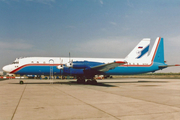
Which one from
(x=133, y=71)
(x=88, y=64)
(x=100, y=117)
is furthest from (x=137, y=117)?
(x=133, y=71)

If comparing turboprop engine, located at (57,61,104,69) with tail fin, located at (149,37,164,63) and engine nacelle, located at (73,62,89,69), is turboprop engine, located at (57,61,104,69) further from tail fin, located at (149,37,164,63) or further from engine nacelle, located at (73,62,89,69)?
tail fin, located at (149,37,164,63)

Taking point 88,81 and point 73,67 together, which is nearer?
point 73,67

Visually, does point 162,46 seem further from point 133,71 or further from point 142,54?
point 133,71

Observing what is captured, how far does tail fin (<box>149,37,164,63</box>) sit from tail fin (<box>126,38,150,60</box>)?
171 centimetres

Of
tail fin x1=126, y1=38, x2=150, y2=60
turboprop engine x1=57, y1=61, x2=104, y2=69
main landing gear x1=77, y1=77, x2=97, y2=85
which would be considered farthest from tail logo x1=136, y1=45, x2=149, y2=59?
turboprop engine x1=57, y1=61, x2=104, y2=69

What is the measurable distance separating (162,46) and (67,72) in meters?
20.8

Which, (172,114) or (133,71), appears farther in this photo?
(133,71)

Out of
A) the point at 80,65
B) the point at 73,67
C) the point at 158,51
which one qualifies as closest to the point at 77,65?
the point at 80,65

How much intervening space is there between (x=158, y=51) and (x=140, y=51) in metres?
3.51

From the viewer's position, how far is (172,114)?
7.04 metres

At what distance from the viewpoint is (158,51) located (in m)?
32.8

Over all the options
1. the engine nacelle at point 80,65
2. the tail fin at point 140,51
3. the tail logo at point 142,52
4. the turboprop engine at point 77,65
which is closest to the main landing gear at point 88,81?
the turboprop engine at point 77,65

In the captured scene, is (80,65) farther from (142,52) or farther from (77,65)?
(142,52)

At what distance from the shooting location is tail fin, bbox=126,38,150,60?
3344 centimetres
